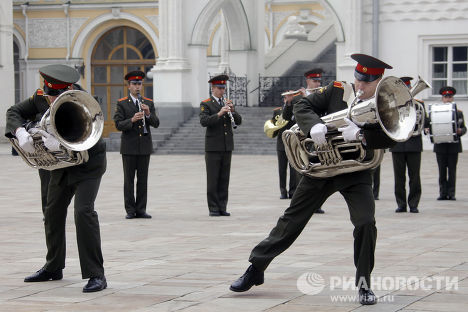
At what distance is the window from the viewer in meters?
27.4

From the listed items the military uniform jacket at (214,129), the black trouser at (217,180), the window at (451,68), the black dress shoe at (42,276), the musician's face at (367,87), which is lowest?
the black dress shoe at (42,276)

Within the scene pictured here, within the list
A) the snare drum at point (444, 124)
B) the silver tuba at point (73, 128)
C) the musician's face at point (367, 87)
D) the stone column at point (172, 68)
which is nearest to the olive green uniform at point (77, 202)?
the silver tuba at point (73, 128)

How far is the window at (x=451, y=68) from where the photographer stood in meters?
27.4

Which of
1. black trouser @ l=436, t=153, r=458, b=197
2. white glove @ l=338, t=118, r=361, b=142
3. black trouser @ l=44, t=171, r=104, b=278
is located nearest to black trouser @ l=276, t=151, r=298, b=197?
black trouser @ l=436, t=153, r=458, b=197

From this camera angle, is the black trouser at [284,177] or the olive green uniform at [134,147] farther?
the black trouser at [284,177]

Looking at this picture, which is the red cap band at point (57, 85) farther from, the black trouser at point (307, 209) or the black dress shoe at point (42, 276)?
the black trouser at point (307, 209)

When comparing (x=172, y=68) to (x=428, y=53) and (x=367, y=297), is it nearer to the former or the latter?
(x=428, y=53)

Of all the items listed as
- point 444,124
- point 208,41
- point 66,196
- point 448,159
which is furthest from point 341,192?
point 208,41

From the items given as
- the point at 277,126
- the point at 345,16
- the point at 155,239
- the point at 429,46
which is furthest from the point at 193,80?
the point at 155,239

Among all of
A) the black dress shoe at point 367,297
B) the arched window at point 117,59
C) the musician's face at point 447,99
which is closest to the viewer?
the black dress shoe at point 367,297

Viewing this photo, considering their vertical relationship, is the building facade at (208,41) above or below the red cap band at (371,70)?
above

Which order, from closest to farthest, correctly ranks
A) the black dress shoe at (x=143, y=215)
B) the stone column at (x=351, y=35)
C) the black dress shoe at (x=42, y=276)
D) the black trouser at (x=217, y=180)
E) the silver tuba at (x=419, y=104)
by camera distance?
1. the black dress shoe at (x=42, y=276)
2. the silver tuba at (x=419, y=104)
3. the black dress shoe at (x=143, y=215)
4. the black trouser at (x=217, y=180)
5. the stone column at (x=351, y=35)

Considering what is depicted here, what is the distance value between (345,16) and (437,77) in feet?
10.1

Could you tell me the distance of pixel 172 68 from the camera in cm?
2994
